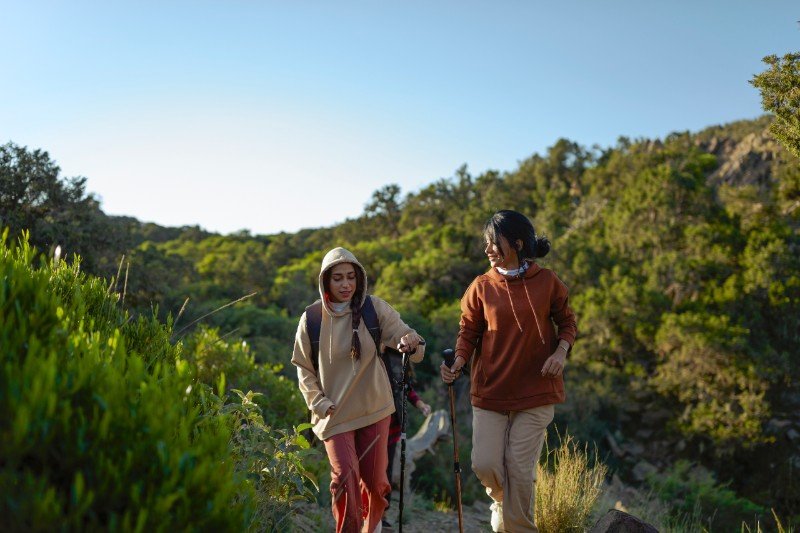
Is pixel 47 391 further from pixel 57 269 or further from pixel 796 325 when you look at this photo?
pixel 796 325

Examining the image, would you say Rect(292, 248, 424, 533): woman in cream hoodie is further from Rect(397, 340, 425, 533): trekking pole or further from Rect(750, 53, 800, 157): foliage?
Rect(750, 53, 800, 157): foliage

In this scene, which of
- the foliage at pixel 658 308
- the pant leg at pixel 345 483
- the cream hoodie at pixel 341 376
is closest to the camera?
the pant leg at pixel 345 483

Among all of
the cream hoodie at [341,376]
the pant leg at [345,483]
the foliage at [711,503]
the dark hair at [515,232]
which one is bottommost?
the foliage at [711,503]

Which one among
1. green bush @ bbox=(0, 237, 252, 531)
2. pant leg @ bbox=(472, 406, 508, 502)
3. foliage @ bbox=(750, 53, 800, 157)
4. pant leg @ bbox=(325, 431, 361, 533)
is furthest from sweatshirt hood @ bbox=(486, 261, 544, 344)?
green bush @ bbox=(0, 237, 252, 531)

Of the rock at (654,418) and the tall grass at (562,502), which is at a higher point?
the tall grass at (562,502)

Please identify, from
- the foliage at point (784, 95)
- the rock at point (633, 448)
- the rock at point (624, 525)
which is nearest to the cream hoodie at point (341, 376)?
the rock at point (624, 525)

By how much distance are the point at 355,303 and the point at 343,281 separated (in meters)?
0.19

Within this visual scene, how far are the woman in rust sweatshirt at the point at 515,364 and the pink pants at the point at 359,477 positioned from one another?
0.60 meters

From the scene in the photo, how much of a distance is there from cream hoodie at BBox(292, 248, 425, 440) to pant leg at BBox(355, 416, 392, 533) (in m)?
0.11

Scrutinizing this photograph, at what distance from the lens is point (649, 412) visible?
19828 mm

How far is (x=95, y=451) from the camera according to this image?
181cm

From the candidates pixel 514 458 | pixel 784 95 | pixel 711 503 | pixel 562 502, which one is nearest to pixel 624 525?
pixel 562 502

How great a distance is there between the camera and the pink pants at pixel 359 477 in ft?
11.8

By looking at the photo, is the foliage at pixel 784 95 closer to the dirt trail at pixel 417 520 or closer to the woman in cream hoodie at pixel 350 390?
the woman in cream hoodie at pixel 350 390
